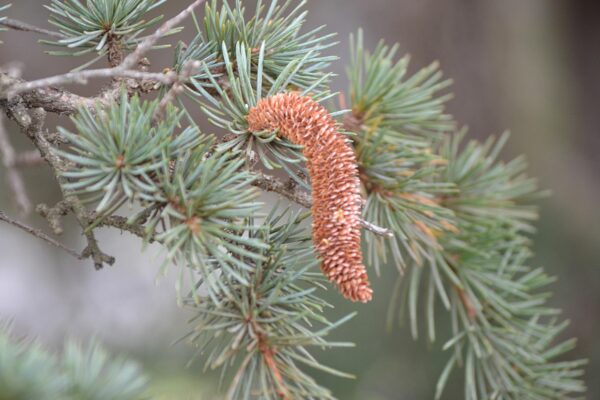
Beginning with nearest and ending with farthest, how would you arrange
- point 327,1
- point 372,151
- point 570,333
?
point 372,151 → point 570,333 → point 327,1

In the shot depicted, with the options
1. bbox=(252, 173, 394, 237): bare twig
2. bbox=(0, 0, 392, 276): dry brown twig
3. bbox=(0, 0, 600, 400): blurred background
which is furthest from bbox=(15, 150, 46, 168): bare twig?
bbox=(0, 0, 600, 400): blurred background

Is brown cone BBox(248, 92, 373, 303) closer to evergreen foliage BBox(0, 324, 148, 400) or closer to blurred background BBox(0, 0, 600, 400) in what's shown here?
evergreen foliage BBox(0, 324, 148, 400)

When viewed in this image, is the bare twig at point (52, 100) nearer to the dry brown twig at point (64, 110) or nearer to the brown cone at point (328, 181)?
the dry brown twig at point (64, 110)

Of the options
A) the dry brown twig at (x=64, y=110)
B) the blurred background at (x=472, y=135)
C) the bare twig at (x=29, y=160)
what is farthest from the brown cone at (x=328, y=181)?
the blurred background at (x=472, y=135)

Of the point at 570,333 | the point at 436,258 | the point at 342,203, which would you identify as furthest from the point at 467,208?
the point at 570,333

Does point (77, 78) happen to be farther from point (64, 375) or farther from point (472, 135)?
point (472, 135)

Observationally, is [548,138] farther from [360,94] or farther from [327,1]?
[360,94]
